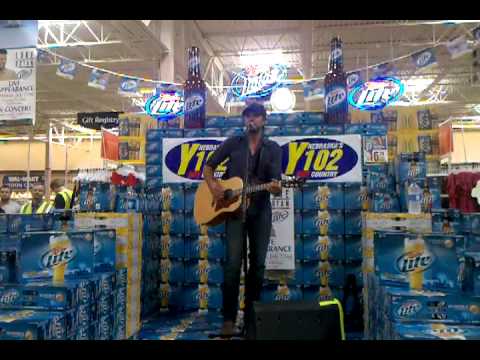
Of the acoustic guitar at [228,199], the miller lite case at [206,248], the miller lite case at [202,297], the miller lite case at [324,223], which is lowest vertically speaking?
the miller lite case at [202,297]

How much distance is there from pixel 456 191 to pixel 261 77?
509cm

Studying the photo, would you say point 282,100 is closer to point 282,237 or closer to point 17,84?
point 17,84

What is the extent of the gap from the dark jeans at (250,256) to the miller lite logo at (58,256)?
109 cm

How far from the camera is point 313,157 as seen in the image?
4.57 m

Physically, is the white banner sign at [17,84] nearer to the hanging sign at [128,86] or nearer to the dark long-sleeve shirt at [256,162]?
the dark long-sleeve shirt at [256,162]

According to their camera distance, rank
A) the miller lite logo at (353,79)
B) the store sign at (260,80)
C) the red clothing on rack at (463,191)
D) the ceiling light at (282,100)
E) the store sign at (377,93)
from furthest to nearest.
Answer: the store sign at (260,80), the ceiling light at (282,100), the miller lite logo at (353,79), the store sign at (377,93), the red clothing on rack at (463,191)

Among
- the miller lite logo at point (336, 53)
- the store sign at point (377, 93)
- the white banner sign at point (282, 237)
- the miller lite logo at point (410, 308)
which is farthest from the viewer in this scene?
the store sign at point (377, 93)

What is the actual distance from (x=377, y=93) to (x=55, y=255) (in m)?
7.18

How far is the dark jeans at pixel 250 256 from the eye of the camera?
3.22 meters

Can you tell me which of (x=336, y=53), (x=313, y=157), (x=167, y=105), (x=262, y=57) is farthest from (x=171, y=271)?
(x=262, y=57)

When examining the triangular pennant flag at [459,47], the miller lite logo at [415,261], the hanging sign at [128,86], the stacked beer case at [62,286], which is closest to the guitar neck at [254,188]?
the miller lite logo at [415,261]
